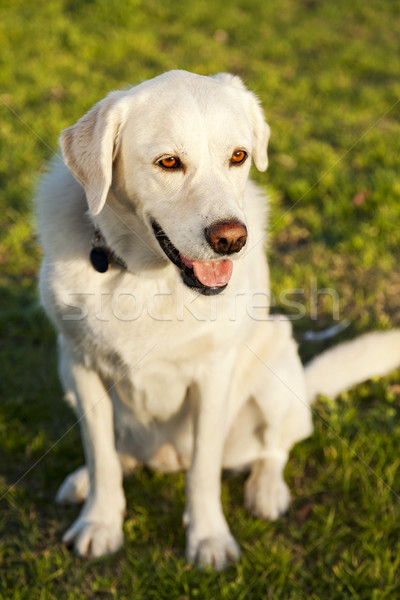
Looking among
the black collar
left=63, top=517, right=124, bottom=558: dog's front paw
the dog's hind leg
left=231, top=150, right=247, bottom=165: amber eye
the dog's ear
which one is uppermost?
left=231, top=150, right=247, bottom=165: amber eye

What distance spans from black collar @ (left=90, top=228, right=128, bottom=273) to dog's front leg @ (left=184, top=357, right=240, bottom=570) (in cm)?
54

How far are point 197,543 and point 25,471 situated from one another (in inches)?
34.5

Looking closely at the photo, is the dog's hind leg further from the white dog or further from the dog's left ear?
the dog's left ear

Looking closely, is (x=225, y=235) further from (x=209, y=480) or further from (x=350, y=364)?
(x=350, y=364)

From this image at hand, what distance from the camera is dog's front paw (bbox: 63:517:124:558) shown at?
2414 mm

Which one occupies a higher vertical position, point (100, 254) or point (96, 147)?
point (96, 147)

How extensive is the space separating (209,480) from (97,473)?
0.45m

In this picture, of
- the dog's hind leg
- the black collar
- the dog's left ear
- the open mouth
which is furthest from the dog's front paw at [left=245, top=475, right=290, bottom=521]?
the dog's left ear

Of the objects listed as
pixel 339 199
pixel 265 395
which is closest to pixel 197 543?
pixel 265 395

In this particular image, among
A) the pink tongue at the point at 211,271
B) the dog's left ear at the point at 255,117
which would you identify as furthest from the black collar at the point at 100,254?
the dog's left ear at the point at 255,117

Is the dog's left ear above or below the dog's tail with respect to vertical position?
above

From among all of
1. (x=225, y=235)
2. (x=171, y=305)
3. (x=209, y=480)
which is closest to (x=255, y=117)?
(x=225, y=235)

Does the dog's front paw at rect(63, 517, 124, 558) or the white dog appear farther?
the dog's front paw at rect(63, 517, 124, 558)

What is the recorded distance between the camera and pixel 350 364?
9.94 feet
